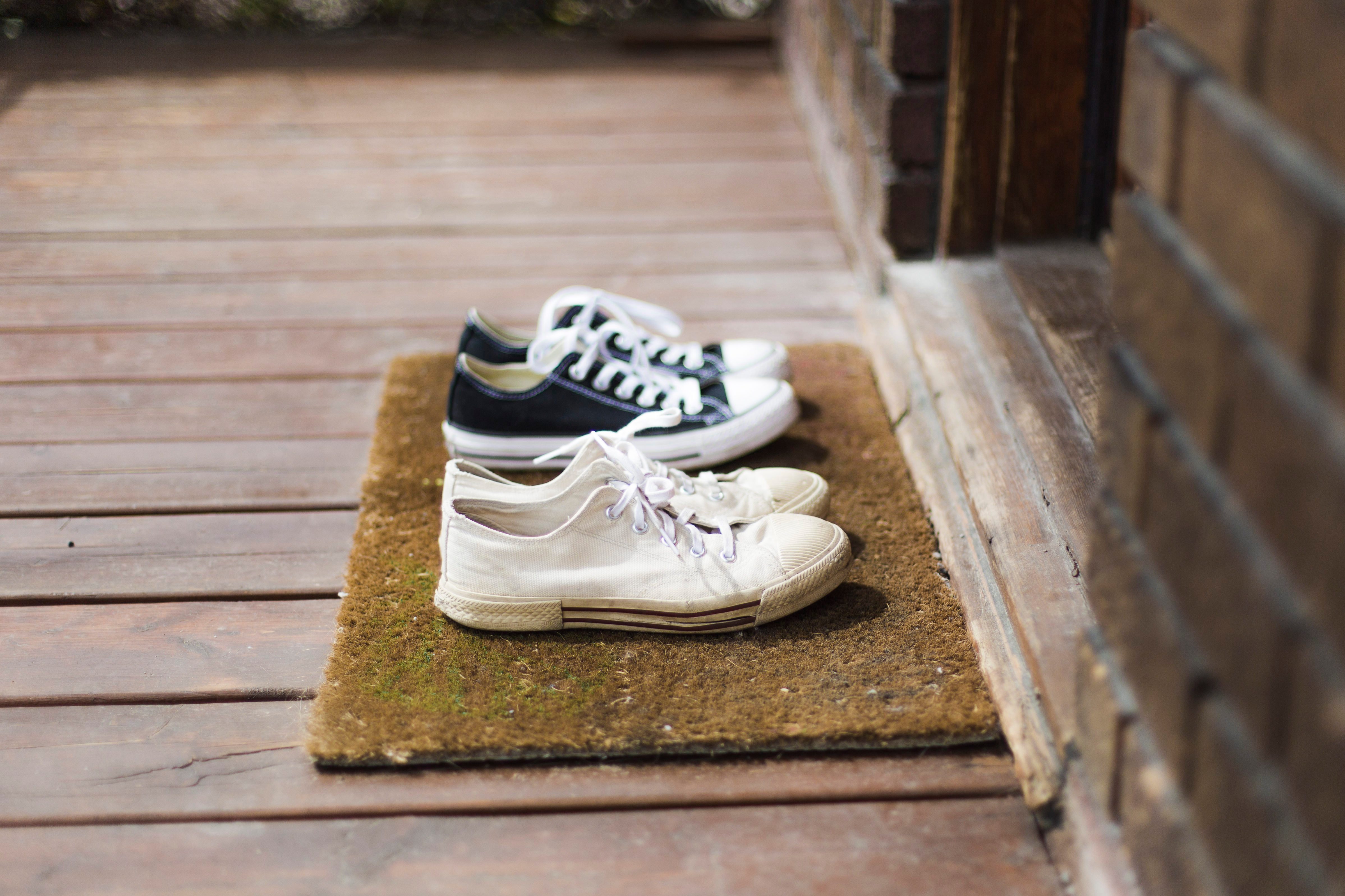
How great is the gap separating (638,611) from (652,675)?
7cm

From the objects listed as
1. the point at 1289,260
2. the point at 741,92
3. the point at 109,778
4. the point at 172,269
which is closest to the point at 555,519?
the point at 109,778

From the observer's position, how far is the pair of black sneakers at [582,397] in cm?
152

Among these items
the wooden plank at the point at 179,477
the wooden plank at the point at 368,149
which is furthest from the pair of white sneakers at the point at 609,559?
the wooden plank at the point at 368,149

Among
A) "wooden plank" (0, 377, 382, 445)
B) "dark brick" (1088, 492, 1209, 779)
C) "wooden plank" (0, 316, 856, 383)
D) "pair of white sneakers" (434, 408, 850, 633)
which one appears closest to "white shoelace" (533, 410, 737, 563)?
"pair of white sneakers" (434, 408, 850, 633)

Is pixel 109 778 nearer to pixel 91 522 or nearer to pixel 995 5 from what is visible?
pixel 91 522

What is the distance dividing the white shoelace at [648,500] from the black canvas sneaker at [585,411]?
0.25m

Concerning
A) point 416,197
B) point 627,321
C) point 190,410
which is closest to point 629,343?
point 627,321

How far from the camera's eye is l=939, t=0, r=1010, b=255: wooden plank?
1.67 meters

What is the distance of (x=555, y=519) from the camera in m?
1.25

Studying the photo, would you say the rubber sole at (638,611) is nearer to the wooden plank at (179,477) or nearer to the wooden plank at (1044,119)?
the wooden plank at (179,477)

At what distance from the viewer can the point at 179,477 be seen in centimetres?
158

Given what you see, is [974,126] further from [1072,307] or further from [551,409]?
[551,409]

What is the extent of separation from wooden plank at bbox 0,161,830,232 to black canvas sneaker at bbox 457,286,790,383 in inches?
30.6

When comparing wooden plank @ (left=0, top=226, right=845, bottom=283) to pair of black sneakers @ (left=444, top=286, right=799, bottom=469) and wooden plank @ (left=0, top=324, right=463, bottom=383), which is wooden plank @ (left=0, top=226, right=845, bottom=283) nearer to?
wooden plank @ (left=0, top=324, right=463, bottom=383)
